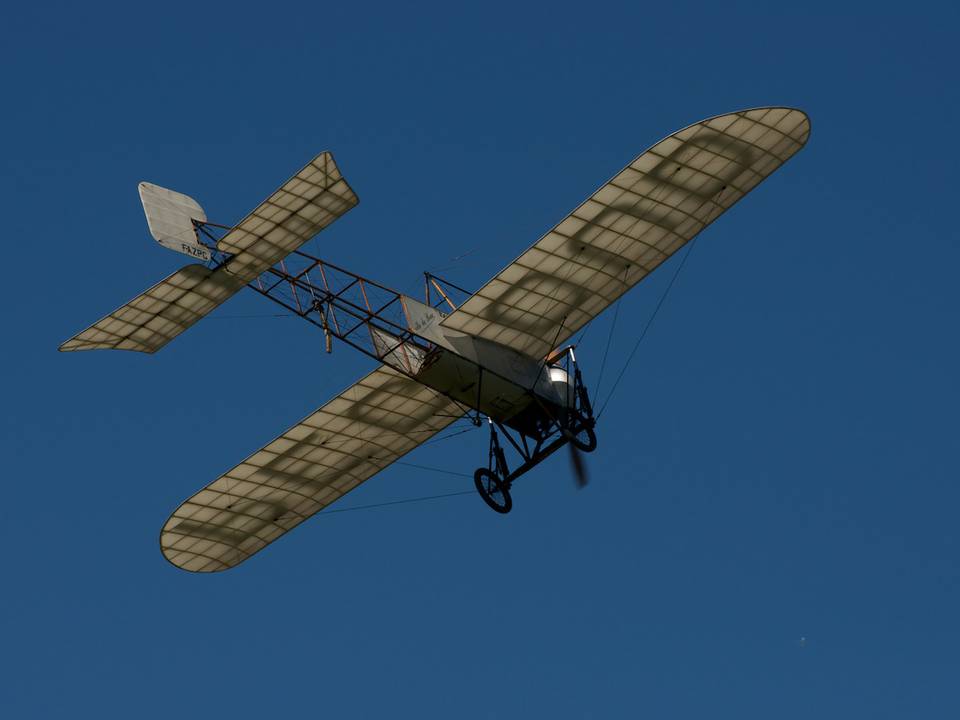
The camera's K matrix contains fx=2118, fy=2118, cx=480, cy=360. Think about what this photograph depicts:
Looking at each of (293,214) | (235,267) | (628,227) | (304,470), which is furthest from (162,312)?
(628,227)

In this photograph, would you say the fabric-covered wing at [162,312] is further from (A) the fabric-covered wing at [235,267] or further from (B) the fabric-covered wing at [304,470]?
(B) the fabric-covered wing at [304,470]

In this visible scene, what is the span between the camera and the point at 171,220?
43219 mm

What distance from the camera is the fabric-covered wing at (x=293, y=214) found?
1642 inches

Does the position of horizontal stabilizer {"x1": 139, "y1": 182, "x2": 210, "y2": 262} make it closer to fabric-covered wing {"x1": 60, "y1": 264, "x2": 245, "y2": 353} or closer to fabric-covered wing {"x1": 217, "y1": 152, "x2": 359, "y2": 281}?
fabric-covered wing {"x1": 60, "y1": 264, "x2": 245, "y2": 353}

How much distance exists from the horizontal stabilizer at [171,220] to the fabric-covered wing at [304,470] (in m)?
4.86

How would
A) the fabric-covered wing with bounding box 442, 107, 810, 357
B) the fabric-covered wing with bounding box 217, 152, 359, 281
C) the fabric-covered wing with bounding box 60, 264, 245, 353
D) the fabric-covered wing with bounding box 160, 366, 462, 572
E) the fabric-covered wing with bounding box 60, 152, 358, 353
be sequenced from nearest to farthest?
the fabric-covered wing with bounding box 217, 152, 359, 281
the fabric-covered wing with bounding box 60, 152, 358, 353
the fabric-covered wing with bounding box 442, 107, 810, 357
the fabric-covered wing with bounding box 60, 264, 245, 353
the fabric-covered wing with bounding box 160, 366, 462, 572

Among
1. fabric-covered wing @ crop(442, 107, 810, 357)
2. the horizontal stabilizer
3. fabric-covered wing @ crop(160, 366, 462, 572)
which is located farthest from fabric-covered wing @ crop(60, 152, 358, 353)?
fabric-covered wing @ crop(160, 366, 462, 572)

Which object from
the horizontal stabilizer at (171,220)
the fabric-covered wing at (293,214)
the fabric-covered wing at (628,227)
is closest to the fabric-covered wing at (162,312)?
the horizontal stabilizer at (171,220)

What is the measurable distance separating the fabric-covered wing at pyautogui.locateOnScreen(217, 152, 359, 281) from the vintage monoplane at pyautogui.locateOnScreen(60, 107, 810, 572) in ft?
0.09

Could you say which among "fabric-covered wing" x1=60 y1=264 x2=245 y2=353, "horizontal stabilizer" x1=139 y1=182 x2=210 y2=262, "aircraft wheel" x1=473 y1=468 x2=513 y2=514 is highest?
"horizontal stabilizer" x1=139 y1=182 x2=210 y2=262

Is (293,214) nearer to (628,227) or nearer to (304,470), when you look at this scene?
(628,227)

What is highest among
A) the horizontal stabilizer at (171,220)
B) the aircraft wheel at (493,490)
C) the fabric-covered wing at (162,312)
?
the horizontal stabilizer at (171,220)

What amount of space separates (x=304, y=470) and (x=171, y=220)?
7363mm

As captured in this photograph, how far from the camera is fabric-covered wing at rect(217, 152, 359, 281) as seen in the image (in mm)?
41719
